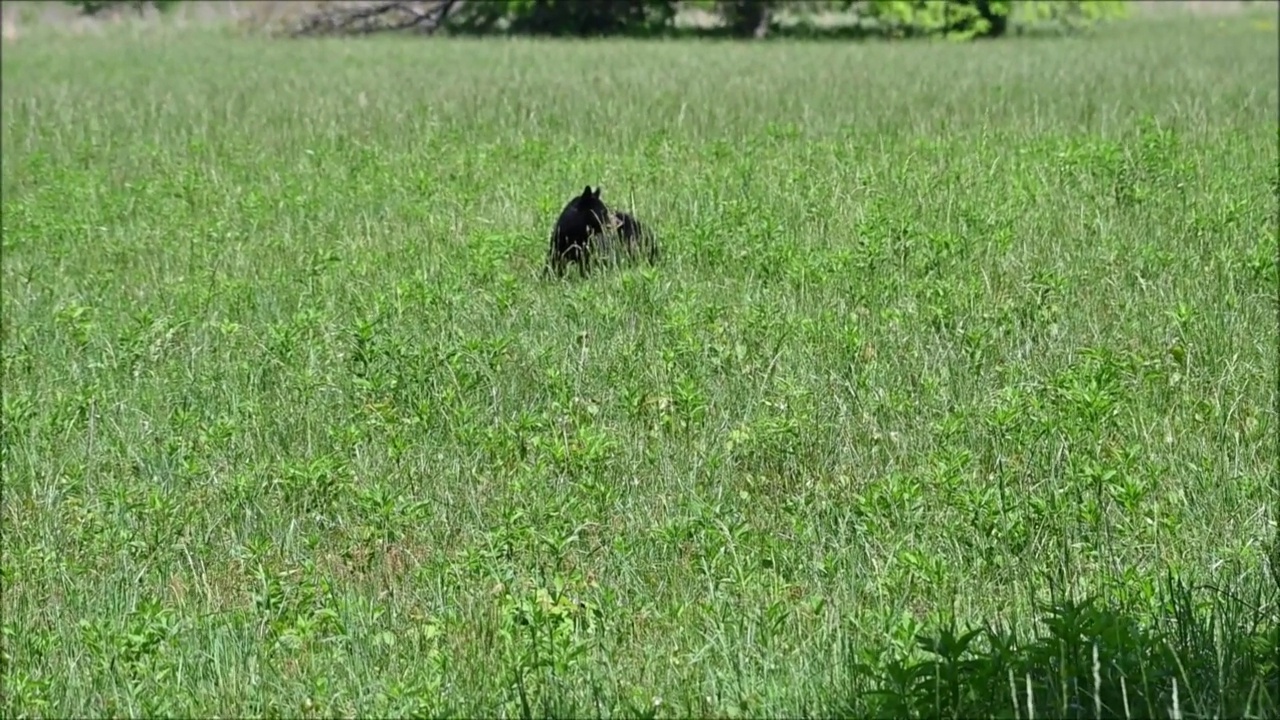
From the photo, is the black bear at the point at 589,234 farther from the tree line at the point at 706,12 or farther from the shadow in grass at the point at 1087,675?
the tree line at the point at 706,12

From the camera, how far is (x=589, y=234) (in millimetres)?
8656

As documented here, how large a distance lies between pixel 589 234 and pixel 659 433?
2.78 metres

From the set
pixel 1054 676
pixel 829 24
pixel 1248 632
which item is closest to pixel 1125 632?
pixel 1054 676

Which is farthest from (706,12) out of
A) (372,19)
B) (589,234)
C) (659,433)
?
(659,433)

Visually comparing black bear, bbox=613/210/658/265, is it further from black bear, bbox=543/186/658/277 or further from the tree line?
the tree line

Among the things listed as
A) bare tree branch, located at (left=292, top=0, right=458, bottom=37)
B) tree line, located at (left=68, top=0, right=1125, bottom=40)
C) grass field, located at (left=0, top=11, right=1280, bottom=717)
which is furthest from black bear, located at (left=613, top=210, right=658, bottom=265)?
bare tree branch, located at (left=292, top=0, right=458, bottom=37)

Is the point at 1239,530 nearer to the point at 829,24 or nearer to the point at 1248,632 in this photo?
the point at 1248,632

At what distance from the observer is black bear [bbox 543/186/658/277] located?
338 inches

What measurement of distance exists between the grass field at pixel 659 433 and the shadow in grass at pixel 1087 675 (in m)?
0.02

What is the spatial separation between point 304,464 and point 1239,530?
352 cm

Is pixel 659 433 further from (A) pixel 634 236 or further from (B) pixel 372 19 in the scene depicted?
(B) pixel 372 19

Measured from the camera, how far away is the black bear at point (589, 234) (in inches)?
338

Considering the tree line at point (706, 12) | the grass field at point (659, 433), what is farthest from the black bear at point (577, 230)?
the tree line at point (706, 12)

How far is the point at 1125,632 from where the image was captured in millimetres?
3852
